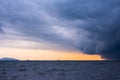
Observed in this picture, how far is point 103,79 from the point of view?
159ft

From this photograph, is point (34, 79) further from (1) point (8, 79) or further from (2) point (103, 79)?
(2) point (103, 79)

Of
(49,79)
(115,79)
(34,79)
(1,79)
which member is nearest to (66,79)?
(49,79)

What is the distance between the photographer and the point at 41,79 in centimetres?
4878

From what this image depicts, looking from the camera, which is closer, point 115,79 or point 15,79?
point 115,79

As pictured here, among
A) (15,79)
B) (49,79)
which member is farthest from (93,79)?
(15,79)

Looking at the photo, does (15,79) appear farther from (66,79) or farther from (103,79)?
(103,79)

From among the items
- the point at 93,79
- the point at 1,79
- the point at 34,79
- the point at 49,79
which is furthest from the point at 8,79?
the point at 93,79

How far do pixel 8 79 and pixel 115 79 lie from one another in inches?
824

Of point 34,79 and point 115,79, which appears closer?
point 115,79

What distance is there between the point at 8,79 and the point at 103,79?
18847 millimetres

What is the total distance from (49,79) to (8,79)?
8.26 metres

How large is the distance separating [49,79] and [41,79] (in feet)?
5.16

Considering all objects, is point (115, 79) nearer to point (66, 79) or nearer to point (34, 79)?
point (66, 79)

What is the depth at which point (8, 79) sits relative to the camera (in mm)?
49562
